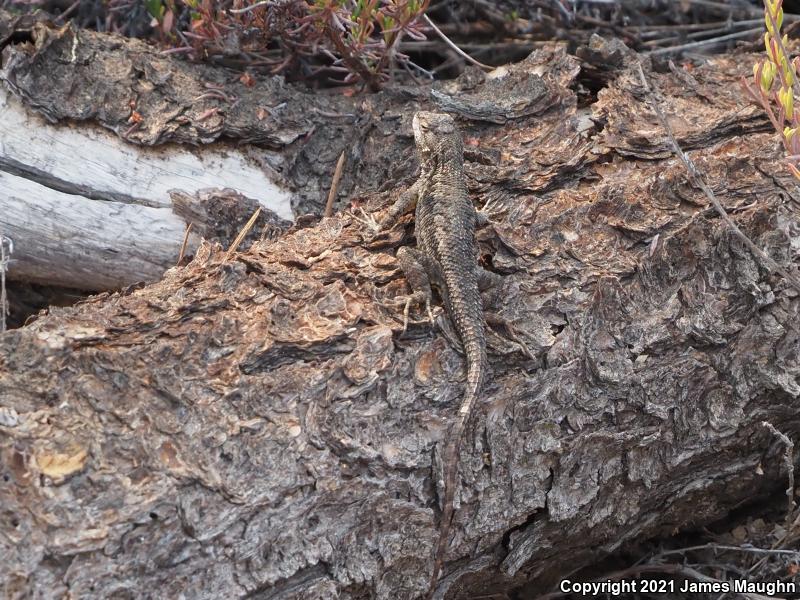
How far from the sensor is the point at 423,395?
2.74 metres

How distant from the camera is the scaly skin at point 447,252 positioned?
8.88ft

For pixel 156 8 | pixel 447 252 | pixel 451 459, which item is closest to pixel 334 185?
pixel 447 252

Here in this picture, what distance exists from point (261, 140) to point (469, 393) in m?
1.83

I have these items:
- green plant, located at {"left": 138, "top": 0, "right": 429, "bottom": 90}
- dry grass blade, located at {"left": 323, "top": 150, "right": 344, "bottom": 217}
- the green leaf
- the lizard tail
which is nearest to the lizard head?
dry grass blade, located at {"left": 323, "top": 150, "right": 344, "bottom": 217}

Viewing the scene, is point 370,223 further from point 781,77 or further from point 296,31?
point 781,77

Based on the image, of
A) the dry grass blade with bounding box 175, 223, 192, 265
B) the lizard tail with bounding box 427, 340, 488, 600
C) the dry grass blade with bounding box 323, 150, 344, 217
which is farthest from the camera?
the dry grass blade with bounding box 323, 150, 344, 217

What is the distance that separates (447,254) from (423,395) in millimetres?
737

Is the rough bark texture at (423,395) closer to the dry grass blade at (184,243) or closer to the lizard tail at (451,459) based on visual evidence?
the lizard tail at (451,459)

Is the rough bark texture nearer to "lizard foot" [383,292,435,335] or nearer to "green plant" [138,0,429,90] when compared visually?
"lizard foot" [383,292,435,335]

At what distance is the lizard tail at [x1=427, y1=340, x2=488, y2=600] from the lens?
265cm

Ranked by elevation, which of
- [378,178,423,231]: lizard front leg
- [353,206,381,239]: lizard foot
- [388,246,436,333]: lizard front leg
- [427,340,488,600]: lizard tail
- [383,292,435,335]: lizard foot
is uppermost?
[378,178,423,231]: lizard front leg

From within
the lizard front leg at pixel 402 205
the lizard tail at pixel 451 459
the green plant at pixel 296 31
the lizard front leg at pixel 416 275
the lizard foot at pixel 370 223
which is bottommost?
the lizard tail at pixel 451 459

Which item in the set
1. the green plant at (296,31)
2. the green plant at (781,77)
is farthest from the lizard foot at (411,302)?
the green plant at (296,31)

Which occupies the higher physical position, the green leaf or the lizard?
the green leaf
